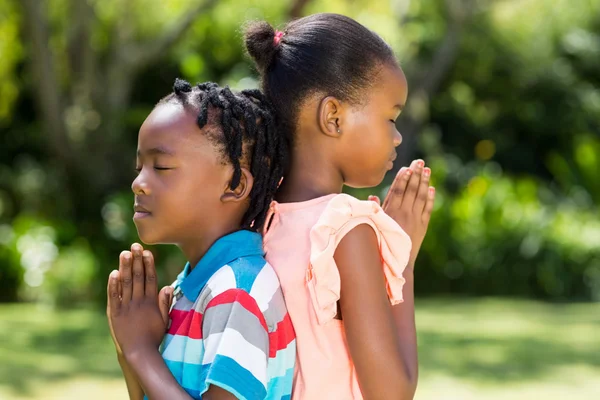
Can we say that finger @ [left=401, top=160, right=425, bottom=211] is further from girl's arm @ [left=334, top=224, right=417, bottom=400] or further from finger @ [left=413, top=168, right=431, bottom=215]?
girl's arm @ [left=334, top=224, right=417, bottom=400]

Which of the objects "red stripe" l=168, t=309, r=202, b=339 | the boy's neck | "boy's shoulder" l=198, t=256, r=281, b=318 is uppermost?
the boy's neck

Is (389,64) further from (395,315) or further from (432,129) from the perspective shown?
(432,129)

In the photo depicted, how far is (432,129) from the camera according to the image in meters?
17.8

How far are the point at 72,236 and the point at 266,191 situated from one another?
31.3ft

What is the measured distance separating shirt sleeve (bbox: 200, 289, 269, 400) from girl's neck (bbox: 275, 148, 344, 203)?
364mm

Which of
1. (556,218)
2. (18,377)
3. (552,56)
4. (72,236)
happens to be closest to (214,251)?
(18,377)

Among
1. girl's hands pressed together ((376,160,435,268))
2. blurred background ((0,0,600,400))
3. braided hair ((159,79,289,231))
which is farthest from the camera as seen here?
blurred background ((0,0,600,400))

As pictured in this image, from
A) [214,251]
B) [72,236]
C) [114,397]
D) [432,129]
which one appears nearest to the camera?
[214,251]

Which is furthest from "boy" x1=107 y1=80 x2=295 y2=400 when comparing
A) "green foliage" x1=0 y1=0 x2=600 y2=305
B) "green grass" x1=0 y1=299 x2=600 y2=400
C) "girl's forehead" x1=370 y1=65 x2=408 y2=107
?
"green foliage" x1=0 y1=0 x2=600 y2=305

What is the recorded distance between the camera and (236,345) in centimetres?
178

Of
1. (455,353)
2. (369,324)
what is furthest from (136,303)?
(455,353)

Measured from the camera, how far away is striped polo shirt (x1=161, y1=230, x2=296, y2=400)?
5.83ft

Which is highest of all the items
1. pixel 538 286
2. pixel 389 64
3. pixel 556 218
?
pixel 389 64

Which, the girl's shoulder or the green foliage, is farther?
the green foliage
